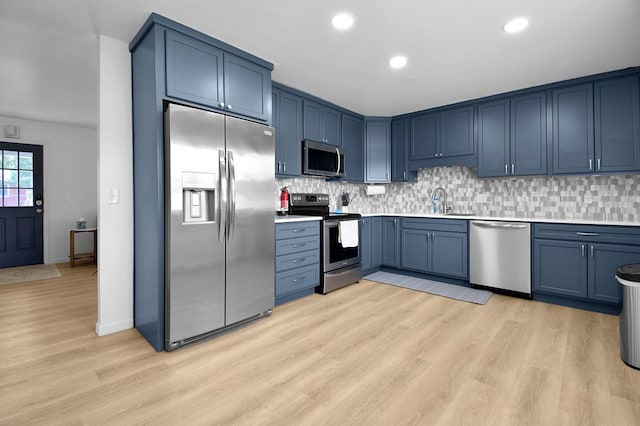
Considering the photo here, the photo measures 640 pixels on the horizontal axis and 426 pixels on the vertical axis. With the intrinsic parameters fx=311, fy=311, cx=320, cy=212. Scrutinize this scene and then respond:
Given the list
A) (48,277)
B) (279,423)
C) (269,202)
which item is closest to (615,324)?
(279,423)

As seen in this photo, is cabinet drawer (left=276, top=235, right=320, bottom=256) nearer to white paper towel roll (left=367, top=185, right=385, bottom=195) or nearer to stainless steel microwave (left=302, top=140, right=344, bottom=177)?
stainless steel microwave (left=302, top=140, right=344, bottom=177)

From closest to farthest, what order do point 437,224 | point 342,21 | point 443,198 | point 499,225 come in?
point 342,21 → point 499,225 → point 437,224 → point 443,198

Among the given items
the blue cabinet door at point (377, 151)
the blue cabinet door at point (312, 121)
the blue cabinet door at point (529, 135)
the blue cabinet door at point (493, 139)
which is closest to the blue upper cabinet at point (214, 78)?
the blue cabinet door at point (312, 121)

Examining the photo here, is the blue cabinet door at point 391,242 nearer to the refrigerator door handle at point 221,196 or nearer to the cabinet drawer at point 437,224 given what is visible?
the cabinet drawer at point 437,224

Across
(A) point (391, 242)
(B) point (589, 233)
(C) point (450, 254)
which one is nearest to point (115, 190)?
(A) point (391, 242)

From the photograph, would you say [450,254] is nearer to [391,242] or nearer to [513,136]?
[391,242]

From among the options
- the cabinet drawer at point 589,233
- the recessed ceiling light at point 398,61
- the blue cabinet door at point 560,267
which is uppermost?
the recessed ceiling light at point 398,61

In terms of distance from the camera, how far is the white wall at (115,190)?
2529 mm

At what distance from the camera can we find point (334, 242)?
376cm

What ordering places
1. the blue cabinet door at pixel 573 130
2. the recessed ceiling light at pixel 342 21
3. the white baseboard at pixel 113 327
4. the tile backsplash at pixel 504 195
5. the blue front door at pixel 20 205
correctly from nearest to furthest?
the recessed ceiling light at pixel 342 21 → the white baseboard at pixel 113 327 → the blue cabinet door at pixel 573 130 → the tile backsplash at pixel 504 195 → the blue front door at pixel 20 205

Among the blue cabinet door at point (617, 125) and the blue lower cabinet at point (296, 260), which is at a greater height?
the blue cabinet door at point (617, 125)

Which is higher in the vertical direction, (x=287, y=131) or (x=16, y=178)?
(x=287, y=131)

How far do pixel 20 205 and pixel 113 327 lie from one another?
4.37 metres

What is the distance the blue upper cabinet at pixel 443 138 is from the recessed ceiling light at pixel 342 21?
99.0 inches
